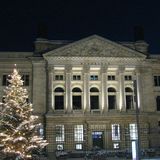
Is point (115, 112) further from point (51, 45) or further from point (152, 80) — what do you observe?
point (51, 45)

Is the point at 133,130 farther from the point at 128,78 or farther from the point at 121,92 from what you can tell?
the point at 128,78

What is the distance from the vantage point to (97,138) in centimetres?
6488

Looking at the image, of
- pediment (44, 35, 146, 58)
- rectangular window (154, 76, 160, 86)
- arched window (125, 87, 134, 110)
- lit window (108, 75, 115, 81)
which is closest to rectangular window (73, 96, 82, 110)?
lit window (108, 75, 115, 81)

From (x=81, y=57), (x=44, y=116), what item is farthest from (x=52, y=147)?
(x=81, y=57)

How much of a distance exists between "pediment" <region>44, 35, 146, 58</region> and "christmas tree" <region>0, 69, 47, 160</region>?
30.1 metres

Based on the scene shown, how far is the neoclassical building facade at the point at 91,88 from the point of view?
64.1 metres

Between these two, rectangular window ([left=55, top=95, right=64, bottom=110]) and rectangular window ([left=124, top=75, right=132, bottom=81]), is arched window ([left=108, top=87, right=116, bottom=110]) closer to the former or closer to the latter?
rectangular window ([left=124, top=75, right=132, bottom=81])

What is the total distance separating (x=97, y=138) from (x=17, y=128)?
105ft

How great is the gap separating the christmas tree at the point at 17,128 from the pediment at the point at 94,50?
3009 cm

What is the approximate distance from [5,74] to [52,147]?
16068 mm

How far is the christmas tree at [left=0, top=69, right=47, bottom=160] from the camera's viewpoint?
34125 millimetres

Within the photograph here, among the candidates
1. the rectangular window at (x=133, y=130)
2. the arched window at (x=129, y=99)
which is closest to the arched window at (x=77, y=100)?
the arched window at (x=129, y=99)

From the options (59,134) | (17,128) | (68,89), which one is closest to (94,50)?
(68,89)

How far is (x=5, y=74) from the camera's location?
6781 centimetres
